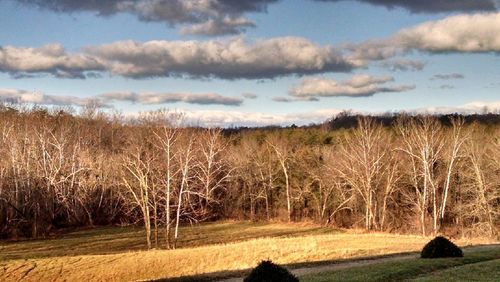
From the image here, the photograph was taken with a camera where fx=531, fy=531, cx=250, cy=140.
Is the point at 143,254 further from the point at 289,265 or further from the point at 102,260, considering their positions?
the point at 289,265

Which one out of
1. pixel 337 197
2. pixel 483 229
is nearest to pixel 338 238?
pixel 483 229

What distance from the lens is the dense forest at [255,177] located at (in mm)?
62406

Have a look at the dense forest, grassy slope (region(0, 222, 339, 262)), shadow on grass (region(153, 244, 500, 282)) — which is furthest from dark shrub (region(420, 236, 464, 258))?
grassy slope (region(0, 222, 339, 262))

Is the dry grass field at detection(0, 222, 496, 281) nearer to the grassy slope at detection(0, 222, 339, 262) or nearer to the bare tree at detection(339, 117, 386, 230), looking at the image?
the grassy slope at detection(0, 222, 339, 262)

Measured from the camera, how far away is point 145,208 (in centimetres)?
5119

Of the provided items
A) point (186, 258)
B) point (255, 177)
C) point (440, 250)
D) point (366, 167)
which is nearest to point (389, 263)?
point (440, 250)

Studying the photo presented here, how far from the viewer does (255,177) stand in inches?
3703

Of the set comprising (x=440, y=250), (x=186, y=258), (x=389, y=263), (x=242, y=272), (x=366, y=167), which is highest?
(x=366, y=167)

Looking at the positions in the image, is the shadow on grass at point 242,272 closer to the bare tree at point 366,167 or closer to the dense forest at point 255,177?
the dense forest at point 255,177

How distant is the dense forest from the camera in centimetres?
6241

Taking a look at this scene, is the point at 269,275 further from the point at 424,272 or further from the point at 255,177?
the point at 255,177

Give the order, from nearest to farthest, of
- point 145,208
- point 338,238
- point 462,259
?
point 462,259, point 338,238, point 145,208

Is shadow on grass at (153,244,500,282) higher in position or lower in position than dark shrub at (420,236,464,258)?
lower

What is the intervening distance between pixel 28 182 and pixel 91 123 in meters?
42.6
